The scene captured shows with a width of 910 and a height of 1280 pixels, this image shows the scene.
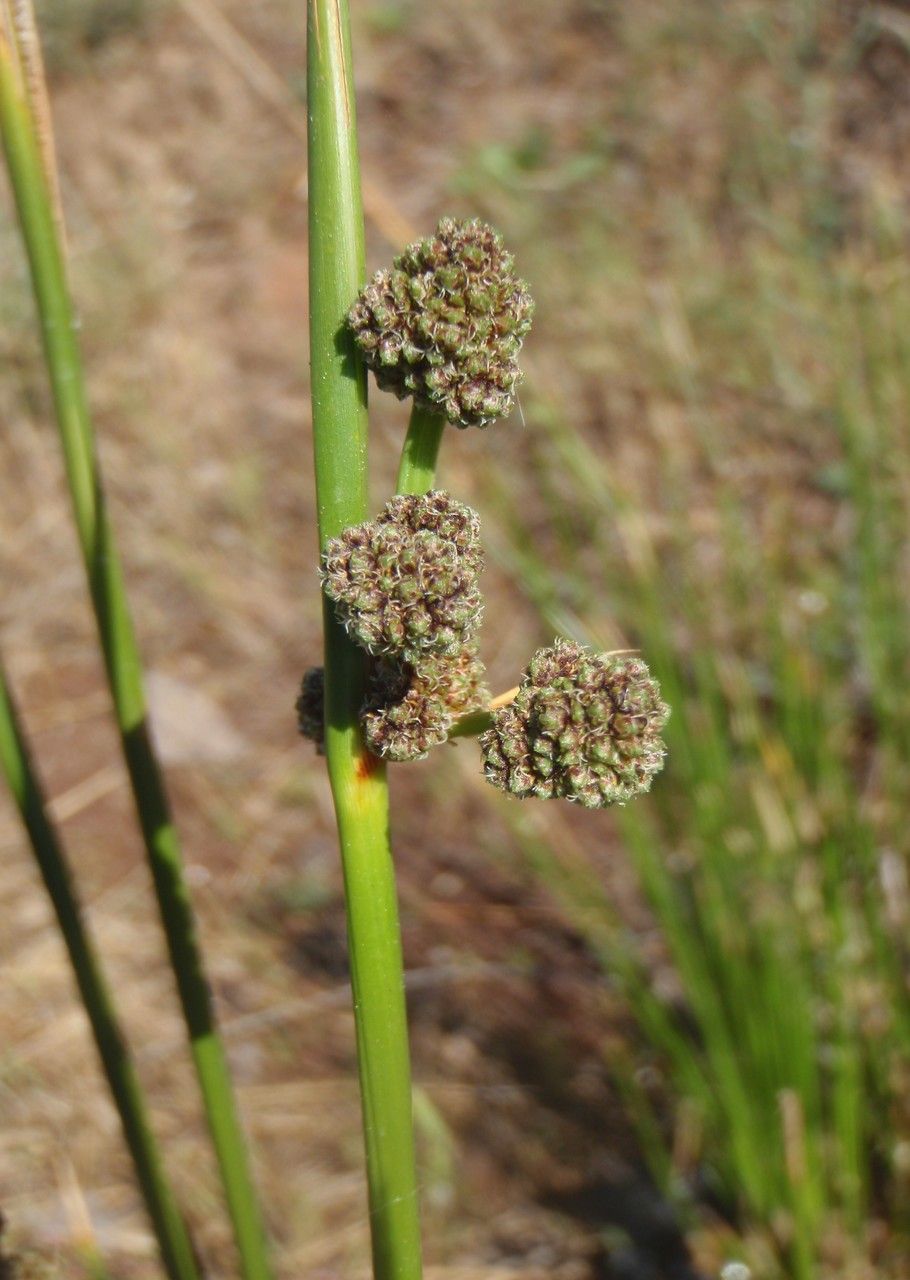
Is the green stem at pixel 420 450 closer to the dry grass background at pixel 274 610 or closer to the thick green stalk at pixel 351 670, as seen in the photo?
the thick green stalk at pixel 351 670

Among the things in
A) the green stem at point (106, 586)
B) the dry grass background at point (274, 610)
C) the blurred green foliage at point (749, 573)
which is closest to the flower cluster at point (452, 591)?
the green stem at point (106, 586)

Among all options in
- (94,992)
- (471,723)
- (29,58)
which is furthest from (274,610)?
(471,723)

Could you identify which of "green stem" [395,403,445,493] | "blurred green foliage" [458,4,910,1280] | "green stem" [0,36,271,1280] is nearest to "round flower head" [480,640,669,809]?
"green stem" [395,403,445,493]

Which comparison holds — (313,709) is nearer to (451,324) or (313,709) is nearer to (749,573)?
(451,324)

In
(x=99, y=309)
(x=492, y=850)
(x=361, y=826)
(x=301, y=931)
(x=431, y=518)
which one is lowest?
(x=361, y=826)

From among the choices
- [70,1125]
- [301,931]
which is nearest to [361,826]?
[70,1125]

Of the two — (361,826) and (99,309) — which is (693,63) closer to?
(99,309)
